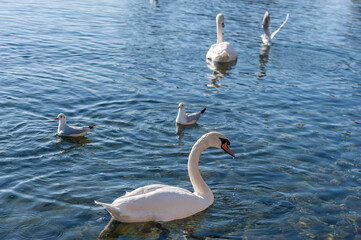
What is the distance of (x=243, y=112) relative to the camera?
13.7 metres

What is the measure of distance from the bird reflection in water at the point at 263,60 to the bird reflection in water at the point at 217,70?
45.8 inches

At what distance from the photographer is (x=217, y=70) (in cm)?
1833

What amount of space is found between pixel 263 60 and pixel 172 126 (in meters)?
8.41

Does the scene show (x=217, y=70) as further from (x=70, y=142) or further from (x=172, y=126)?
(x=70, y=142)

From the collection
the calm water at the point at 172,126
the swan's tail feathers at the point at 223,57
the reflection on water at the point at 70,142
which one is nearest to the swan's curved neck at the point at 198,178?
the calm water at the point at 172,126

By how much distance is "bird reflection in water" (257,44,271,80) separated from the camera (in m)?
17.9

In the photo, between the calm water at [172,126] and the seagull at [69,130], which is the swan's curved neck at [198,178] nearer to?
the calm water at [172,126]

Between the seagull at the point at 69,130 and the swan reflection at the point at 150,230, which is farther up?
the seagull at the point at 69,130

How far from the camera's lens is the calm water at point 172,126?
8.38 m

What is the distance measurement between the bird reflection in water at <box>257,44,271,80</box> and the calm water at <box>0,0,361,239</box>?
1.9 inches

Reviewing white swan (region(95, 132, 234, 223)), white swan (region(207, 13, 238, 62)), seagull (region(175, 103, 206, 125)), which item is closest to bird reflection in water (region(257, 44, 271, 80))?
white swan (region(207, 13, 238, 62))

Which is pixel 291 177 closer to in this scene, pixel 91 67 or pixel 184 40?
pixel 91 67

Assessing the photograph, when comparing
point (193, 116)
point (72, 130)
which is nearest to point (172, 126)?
point (193, 116)

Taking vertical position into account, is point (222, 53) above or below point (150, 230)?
above
